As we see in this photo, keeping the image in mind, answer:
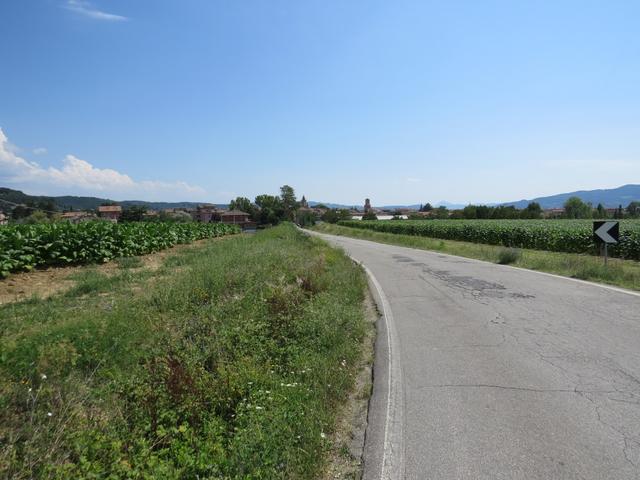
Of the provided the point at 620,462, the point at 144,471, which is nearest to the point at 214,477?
the point at 144,471

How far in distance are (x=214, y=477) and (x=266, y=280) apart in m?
6.64

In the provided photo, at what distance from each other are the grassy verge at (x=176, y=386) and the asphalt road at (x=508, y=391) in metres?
0.71

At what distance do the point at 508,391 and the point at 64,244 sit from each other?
14.8 m

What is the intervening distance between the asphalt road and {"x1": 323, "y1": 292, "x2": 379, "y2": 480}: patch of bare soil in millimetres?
106

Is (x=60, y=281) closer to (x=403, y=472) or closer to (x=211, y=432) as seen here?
(x=211, y=432)

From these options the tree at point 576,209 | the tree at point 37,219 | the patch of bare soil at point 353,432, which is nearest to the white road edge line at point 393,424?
the patch of bare soil at point 353,432

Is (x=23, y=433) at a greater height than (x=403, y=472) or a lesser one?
greater

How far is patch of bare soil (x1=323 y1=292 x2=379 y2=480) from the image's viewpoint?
313 cm

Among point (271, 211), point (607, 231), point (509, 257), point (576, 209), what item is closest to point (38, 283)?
point (509, 257)

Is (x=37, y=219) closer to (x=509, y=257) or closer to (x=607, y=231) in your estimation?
(x=509, y=257)

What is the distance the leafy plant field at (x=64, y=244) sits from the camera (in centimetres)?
1169

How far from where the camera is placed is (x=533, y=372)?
488 cm

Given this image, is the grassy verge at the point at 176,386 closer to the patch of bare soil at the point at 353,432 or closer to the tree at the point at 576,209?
the patch of bare soil at the point at 353,432

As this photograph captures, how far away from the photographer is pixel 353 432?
12.2ft
